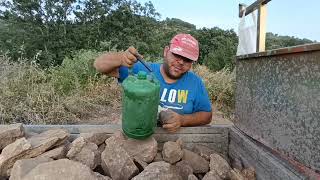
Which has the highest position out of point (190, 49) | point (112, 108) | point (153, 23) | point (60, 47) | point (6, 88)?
point (153, 23)

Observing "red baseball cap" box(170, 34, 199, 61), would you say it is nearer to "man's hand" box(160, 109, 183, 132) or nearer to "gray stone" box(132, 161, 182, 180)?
"man's hand" box(160, 109, 183, 132)

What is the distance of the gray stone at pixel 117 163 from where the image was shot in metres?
2.27

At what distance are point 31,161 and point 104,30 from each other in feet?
57.6

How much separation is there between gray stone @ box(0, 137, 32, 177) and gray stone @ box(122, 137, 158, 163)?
2.11ft

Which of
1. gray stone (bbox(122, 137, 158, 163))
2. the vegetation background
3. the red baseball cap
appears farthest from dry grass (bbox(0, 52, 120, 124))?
gray stone (bbox(122, 137, 158, 163))

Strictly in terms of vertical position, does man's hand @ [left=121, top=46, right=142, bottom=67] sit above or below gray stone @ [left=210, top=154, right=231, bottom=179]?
above

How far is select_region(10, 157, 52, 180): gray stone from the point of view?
6.93 ft

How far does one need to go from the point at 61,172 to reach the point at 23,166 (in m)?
0.26

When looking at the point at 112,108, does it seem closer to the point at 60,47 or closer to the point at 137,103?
the point at 137,103

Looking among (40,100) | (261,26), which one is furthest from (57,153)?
(40,100)

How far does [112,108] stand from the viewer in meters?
7.57

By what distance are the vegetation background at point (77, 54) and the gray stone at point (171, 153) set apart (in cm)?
365

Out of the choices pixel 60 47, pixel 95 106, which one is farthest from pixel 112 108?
pixel 60 47

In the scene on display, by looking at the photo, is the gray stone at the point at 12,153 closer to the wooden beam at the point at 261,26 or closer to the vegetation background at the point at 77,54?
the wooden beam at the point at 261,26
